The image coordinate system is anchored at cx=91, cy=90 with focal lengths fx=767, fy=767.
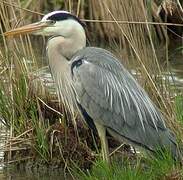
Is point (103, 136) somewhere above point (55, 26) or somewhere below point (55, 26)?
below

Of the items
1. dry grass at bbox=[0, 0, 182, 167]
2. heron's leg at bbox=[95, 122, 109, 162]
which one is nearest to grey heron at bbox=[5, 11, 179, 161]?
heron's leg at bbox=[95, 122, 109, 162]

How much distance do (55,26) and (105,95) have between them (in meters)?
0.63

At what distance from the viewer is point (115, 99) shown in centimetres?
561

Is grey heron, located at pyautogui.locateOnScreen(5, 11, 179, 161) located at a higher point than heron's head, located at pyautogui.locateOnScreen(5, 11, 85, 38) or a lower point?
lower

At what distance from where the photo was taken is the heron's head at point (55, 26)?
18.3 feet

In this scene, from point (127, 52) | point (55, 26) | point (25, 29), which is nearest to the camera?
point (25, 29)

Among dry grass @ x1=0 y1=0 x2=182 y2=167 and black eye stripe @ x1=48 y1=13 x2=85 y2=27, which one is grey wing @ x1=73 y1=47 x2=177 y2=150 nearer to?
dry grass @ x1=0 y1=0 x2=182 y2=167

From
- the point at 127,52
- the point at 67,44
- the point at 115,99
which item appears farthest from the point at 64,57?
the point at 127,52

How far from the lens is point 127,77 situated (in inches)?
222

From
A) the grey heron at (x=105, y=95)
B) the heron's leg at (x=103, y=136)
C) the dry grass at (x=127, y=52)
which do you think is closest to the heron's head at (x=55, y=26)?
the grey heron at (x=105, y=95)

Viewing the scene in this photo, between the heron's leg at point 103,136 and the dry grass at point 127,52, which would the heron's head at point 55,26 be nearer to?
the dry grass at point 127,52

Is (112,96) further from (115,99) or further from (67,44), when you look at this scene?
(67,44)

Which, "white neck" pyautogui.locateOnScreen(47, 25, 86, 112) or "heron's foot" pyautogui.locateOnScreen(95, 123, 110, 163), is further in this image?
"white neck" pyautogui.locateOnScreen(47, 25, 86, 112)

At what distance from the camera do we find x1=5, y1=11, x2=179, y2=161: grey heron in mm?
5496
